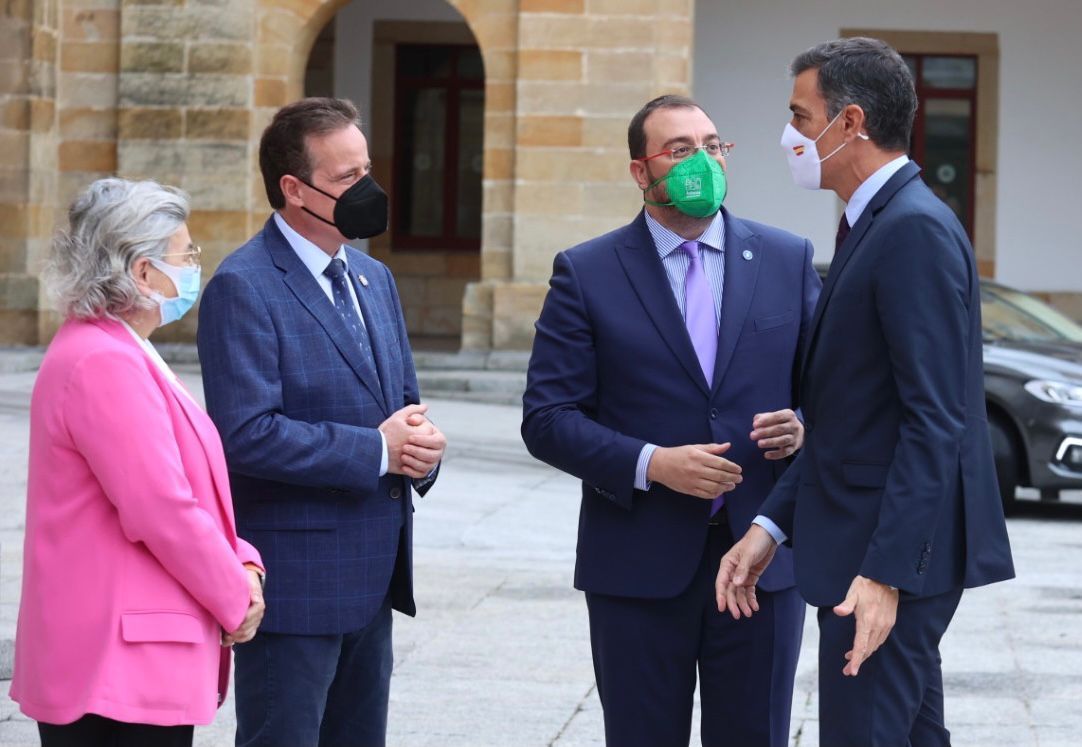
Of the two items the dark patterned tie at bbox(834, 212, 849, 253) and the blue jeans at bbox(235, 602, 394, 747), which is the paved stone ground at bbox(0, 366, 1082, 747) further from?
the dark patterned tie at bbox(834, 212, 849, 253)

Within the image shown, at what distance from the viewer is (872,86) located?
364 cm

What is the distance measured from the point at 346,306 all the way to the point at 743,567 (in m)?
1.05

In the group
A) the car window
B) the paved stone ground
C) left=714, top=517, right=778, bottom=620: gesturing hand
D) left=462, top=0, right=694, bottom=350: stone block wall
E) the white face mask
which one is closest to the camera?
the white face mask

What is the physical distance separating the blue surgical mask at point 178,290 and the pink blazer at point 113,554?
0.51ft

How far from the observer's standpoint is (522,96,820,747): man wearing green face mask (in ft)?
13.4

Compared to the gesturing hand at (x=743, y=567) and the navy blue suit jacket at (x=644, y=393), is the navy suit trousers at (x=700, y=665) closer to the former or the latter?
the navy blue suit jacket at (x=644, y=393)

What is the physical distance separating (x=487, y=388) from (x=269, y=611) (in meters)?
12.6

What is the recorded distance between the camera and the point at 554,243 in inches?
676

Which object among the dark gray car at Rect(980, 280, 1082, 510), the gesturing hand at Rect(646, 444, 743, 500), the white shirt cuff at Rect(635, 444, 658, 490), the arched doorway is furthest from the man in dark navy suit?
the arched doorway

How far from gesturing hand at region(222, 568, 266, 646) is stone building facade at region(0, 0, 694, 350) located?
1342cm

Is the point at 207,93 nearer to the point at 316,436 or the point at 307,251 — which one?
the point at 307,251

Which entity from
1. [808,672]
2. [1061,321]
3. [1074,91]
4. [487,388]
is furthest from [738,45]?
[808,672]

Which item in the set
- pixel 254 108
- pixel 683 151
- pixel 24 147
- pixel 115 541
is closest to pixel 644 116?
pixel 683 151

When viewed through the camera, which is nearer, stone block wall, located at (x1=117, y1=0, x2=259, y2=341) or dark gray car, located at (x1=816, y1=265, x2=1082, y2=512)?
dark gray car, located at (x1=816, y1=265, x2=1082, y2=512)
